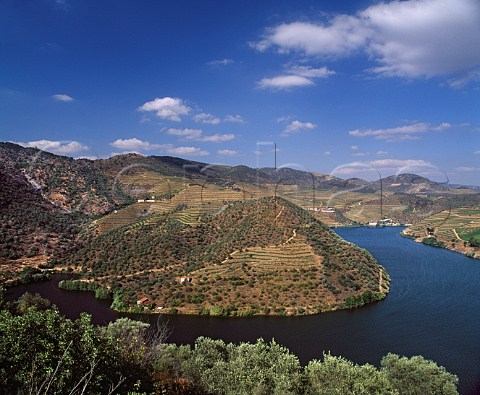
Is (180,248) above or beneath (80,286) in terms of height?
above

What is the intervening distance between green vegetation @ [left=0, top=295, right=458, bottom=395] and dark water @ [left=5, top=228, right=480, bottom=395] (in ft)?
19.5

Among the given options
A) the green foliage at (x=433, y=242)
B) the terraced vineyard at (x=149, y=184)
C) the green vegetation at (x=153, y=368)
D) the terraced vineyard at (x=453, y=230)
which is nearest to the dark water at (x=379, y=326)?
the green vegetation at (x=153, y=368)

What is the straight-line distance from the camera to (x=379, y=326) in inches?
1201

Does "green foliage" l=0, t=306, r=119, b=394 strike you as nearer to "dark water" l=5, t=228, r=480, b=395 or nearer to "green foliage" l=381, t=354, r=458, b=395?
"green foliage" l=381, t=354, r=458, b=395

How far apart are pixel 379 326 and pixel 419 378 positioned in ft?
43.5

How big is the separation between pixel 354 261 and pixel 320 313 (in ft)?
41.0

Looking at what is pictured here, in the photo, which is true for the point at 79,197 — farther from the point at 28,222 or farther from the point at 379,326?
the point at 379,326

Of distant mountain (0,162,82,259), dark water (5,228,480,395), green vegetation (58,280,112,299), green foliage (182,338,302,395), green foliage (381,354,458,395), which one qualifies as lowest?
dark water (5,228,480,395)

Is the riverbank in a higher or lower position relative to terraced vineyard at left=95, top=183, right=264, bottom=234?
lower

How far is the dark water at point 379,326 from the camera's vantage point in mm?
25359

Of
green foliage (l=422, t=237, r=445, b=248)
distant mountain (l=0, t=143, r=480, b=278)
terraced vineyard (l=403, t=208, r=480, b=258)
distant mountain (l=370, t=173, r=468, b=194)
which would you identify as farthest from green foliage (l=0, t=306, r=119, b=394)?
distant mountain (l=370, t=173, r=468, b=194)

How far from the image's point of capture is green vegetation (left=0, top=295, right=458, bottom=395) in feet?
27.8

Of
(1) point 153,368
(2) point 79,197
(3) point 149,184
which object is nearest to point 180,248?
(1) point 153,368

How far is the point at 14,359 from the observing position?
8.38m
